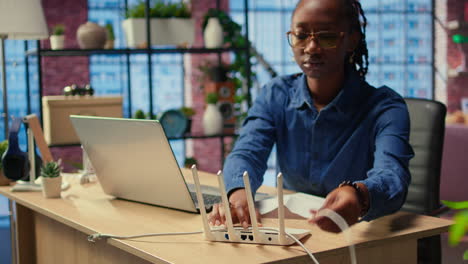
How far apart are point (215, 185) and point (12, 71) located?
6097 mm

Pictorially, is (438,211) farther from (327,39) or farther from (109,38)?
(109,38)

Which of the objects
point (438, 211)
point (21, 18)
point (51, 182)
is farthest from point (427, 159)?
point (21, 18)

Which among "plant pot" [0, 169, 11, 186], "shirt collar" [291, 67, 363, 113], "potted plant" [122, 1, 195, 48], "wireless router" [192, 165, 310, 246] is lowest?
"plant pot" [0, 169, 11, 186]

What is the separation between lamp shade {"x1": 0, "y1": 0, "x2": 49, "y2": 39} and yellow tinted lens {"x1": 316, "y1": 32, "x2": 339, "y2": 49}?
133 centimetres

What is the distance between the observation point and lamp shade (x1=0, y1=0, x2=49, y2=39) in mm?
2441

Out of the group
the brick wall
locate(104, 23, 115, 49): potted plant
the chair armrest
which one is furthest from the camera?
the brick wall

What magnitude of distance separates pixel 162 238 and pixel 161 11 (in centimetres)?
272

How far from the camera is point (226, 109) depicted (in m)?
4.05

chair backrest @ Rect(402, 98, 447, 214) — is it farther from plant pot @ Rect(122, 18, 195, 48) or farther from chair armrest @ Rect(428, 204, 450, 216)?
plant pot @ Rect(122, 18, 195, 48)

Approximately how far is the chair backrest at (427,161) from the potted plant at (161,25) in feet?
6.83

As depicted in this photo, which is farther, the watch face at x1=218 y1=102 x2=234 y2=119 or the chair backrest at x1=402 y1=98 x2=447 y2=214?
the watch face at x1=218 y1=102 x2=234 y2=119

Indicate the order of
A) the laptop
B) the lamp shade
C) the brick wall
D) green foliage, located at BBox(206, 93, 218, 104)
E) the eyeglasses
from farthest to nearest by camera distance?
the brick wall
green foliage, located at BBox(206, 93, 218, 104)
the lamp shade
the eyeglasses
the laptop

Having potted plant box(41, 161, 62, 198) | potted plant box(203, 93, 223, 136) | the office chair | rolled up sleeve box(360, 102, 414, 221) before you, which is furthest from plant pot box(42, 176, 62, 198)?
potted plant box(203, 93, 223, 136)

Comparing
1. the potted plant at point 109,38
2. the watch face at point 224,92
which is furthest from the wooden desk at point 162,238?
the watch face at point 224,92
